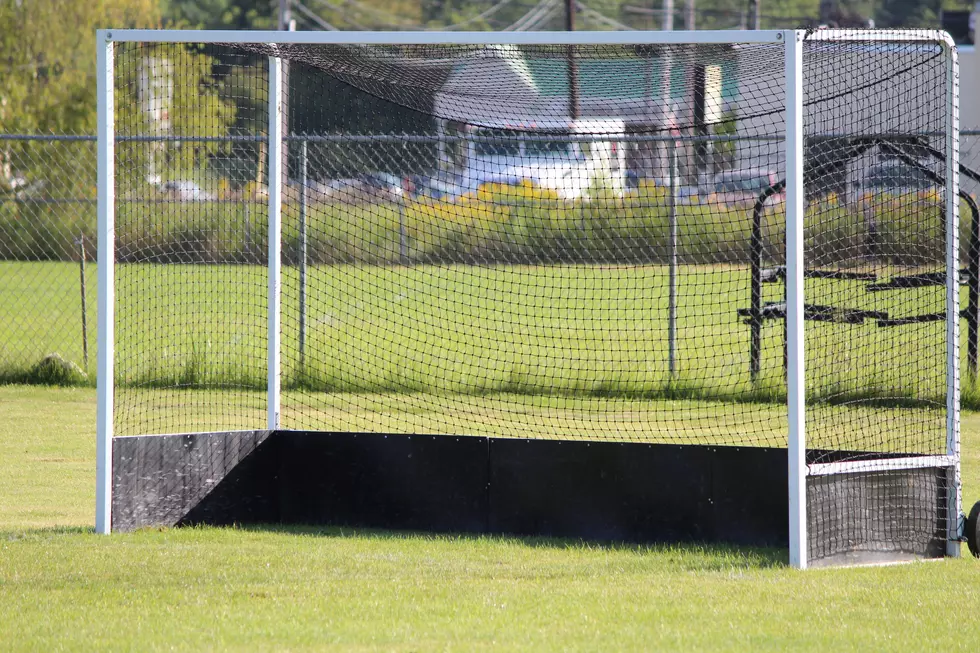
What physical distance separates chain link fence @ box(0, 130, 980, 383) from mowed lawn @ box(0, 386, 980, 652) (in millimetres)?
3884

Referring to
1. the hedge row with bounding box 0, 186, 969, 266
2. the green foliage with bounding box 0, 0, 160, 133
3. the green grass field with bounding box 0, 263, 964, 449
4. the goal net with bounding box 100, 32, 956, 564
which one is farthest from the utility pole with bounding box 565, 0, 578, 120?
the green foliage with bounding box 0, 0, 160, 133

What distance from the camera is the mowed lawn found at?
467 centimetres

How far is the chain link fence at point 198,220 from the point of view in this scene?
1208cm

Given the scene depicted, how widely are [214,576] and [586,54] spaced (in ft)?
9.77

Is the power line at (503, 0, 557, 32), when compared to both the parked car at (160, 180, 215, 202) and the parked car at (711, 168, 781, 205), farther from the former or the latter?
the parked car at (160, 180, 215, 202)

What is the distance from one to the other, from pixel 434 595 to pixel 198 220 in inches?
501

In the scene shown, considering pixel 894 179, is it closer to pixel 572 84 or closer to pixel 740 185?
pixel 572 84

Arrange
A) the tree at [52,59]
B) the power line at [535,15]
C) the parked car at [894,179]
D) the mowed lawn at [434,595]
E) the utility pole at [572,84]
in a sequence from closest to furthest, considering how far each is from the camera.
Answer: the mowed lawn at [434,595] → the utility pole at [572,84] → the parked car at [894,179] → the tree at [52,59] → the power line at [535,15]

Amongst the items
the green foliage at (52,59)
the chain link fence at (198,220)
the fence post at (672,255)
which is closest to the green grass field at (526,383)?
the fence post at (672,255)

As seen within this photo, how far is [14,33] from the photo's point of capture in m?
29.5

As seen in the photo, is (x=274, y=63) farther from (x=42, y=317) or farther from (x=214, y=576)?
(x=42, y=317)

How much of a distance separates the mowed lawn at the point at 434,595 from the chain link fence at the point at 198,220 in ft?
12.7

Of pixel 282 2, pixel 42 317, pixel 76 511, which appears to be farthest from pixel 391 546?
Answer: pixel 282 2

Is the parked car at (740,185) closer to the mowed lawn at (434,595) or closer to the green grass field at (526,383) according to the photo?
the green grass field at (526,383)
